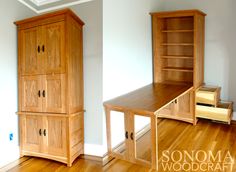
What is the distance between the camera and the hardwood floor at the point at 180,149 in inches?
113

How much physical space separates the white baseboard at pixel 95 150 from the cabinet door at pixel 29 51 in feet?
3.63

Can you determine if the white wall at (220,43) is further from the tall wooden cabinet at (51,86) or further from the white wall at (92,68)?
the tall wooden cabinet at (51,86)

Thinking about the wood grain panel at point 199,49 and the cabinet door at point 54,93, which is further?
the wood grain panel at point 199,49

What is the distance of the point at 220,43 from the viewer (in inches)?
178

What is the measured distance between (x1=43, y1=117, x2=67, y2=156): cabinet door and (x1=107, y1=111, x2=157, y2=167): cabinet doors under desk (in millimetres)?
564

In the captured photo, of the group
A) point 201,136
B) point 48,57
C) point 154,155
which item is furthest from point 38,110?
point 201,136

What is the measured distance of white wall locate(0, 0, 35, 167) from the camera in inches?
116

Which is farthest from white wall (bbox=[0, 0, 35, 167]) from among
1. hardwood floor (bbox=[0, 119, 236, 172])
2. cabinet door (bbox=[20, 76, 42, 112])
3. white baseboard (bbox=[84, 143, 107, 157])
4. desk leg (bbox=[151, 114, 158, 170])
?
desk leg (bbox=[151, 114, 158, 170])

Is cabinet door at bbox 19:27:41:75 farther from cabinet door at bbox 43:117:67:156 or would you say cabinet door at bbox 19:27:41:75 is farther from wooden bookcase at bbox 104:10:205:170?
wooden bookcase at bbox 104:10:205:170

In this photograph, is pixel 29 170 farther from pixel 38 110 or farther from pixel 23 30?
pixel 23 30

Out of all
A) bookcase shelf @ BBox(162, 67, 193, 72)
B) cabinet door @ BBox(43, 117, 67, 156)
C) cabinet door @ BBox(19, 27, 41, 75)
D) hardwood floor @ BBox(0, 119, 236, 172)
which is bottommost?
hardwood floor @ BBox(0, 119, 236, 172)

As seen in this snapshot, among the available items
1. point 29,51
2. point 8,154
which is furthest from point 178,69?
point 8,154

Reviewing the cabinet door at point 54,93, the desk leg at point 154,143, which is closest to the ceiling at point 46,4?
the cabinet door at point 54,93

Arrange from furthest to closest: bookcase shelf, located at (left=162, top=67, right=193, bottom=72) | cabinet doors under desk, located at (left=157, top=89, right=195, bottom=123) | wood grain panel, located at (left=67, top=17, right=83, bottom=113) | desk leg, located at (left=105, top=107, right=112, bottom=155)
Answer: bookcase shelf, located at (left=162, top=67, right=193, bottom=72) → cabinet doors under desk, located at (left=157, top=89, right=195, bottom=123) → desk leg, located at (left=105, top=107, right=112, bottom=155) → wood grain panel, located at (left=67, top=17, right=83, bottom=113)
